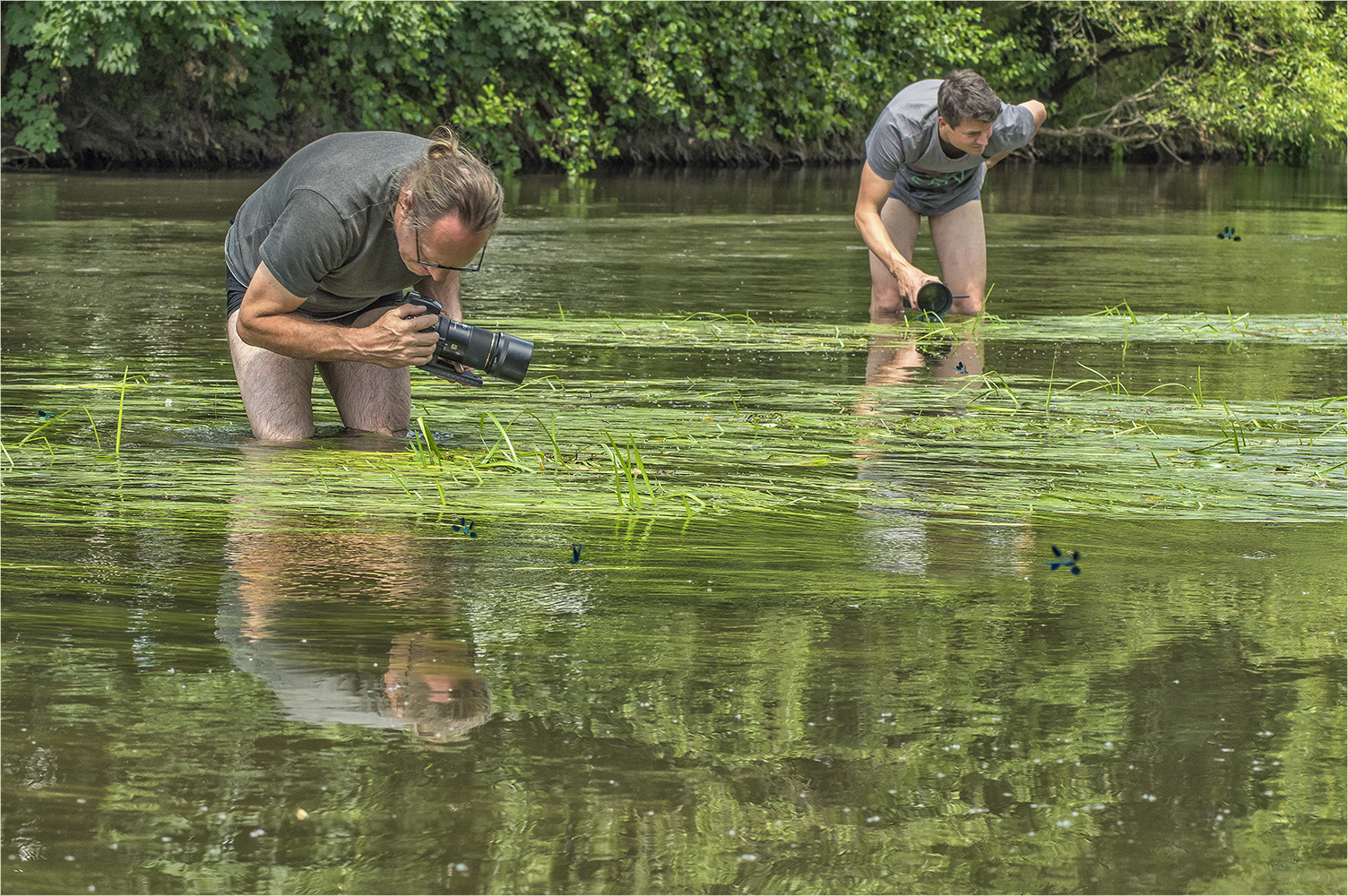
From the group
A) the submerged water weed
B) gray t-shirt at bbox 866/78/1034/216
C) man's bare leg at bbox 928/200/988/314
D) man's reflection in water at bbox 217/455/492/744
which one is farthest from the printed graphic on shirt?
man's reflection in water at bbox 217/455/492/744

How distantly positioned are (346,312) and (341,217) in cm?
57

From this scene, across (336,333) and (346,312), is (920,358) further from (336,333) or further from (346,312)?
(336,333)

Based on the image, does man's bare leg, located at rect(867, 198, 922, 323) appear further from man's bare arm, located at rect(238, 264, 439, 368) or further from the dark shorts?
man's bare arm, located at rect(238, 264, 439, 368)

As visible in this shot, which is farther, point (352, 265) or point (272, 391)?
point (272, 391)

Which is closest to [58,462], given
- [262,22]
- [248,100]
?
[262,22]

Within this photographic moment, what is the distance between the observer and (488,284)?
8.02m

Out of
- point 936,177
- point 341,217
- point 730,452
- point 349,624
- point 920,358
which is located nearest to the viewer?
point 349,624

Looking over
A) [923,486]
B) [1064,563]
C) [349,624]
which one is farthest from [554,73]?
[349,624]

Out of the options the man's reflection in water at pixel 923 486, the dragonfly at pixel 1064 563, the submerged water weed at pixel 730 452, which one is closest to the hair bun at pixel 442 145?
the submerged water weed at pixel 730 452

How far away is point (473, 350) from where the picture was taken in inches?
153

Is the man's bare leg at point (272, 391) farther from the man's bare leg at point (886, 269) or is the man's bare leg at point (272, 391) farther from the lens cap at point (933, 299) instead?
the man's bare leg at point (886, 269)

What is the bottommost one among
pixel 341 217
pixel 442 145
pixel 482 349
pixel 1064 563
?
pixel 1064 563

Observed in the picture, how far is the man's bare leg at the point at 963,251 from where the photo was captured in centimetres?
702

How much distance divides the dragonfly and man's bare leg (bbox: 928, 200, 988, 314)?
401 centimetres
